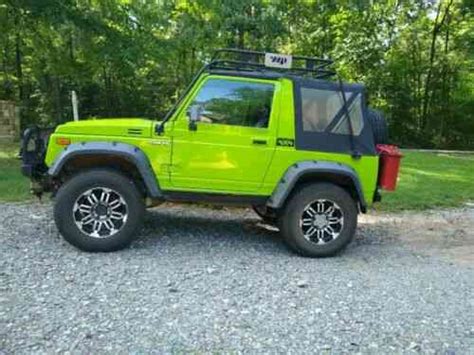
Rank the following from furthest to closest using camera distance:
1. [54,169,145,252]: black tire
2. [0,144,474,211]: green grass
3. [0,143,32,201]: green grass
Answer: [0,144,474,211]: green grass
[0,143,32,201]: green grass
[54,169,145,252]: black tire

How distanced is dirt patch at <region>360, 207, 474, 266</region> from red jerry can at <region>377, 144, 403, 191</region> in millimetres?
837

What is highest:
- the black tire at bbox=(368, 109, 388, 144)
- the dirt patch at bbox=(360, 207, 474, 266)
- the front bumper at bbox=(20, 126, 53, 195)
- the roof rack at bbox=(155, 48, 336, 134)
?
the roof rack at bbox=(155, 48, 336, 134)

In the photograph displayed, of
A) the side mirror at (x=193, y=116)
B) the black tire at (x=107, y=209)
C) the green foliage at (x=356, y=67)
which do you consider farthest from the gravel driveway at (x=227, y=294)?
the green foliage at (x=356, y=67)

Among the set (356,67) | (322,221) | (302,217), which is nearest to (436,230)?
(322,221)

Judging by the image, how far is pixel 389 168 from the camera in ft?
17.9

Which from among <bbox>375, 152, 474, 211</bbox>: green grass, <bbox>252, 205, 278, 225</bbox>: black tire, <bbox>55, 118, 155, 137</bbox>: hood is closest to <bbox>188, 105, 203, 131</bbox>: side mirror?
<bbox>55, 118, 155, 137</bbox>: hood

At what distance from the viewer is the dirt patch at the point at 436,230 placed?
18.8ft

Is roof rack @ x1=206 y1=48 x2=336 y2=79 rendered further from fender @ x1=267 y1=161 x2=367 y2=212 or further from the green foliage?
the green foliage

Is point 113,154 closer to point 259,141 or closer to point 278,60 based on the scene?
point 259,141

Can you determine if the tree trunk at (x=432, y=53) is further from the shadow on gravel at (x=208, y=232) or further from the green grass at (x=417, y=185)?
the shadow on gravel at (x=208, y=232)

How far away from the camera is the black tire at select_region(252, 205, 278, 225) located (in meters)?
5.71

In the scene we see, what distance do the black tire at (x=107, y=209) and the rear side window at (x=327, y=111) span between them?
1820 millimetres

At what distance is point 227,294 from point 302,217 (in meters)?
1.51

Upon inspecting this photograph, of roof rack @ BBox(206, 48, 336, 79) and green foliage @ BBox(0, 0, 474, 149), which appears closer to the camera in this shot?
roof rack @ BBox(206, 48, 336, 79)
